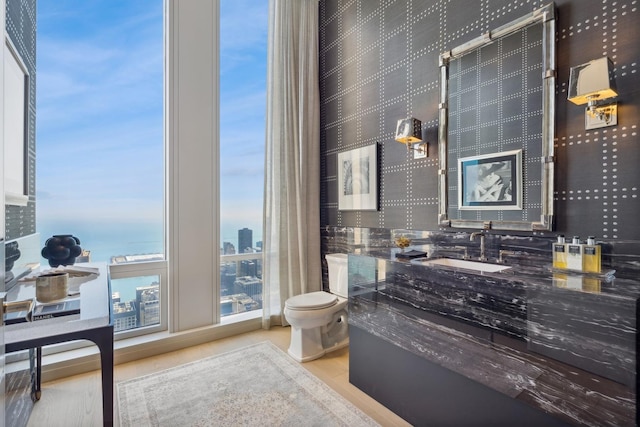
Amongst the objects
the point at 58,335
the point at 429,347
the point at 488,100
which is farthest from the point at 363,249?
the point at 58,335

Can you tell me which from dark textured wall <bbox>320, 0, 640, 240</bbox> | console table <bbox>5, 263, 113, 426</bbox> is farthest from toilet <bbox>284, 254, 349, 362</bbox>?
console table <bbox>5, 263, 113, 426</bbox>

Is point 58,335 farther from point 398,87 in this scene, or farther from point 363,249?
point 398,87

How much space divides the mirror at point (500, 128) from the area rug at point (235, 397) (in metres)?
1.42

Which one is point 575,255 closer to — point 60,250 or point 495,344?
point 495,344

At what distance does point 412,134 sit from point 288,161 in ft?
4.37

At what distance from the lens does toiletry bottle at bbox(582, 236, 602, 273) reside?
4.69ft

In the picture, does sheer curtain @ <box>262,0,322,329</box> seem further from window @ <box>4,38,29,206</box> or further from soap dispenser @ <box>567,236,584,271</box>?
soap dispenser @ <box>567,236,584,271</box>

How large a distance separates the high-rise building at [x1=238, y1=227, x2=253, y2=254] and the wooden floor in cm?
84

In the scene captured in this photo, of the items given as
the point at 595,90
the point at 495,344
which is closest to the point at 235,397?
the point at 495,344

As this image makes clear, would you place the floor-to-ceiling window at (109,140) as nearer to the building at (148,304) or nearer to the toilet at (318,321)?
the building at (148,304)

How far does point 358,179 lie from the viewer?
2969 millimetres

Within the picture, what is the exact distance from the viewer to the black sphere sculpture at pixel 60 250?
7.13 feet

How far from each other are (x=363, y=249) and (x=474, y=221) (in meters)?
1.07

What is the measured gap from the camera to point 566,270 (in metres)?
1.50
